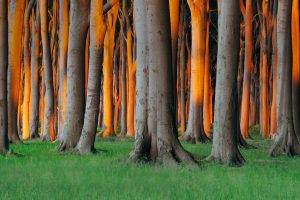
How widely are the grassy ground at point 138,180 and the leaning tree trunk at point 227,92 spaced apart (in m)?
0.56

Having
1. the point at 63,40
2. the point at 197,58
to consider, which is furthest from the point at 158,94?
the point at 197,58

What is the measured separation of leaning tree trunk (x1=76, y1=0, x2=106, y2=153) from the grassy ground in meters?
3.17

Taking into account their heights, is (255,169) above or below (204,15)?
below

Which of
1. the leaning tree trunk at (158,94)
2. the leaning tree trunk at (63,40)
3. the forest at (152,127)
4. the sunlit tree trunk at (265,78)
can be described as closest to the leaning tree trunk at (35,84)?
the leaning tree trunk at (63,40)

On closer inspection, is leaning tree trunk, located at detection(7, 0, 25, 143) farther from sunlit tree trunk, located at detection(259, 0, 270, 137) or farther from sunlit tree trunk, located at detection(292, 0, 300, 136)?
sunlit tree trunk, located at detection(259, 0, 270, 137)

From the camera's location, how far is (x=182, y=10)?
3366cm

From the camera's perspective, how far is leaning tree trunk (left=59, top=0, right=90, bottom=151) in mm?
18156

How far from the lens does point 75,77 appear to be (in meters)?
18.3

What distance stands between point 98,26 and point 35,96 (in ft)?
38.2

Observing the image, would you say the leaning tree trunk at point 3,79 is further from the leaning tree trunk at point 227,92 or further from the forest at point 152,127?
the leaning tree trunk at point 227,92

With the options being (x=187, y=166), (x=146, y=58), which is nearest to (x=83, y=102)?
(x=146, y=58)

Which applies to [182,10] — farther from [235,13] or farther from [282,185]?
[282,185]

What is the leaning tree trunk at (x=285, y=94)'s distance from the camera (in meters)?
17.8

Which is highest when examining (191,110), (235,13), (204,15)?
(204,15)
